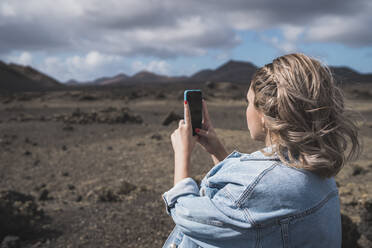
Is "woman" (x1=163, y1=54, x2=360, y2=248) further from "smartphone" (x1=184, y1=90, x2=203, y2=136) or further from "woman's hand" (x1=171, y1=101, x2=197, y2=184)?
"smartphone" (x1=184, y1=90, x2=203, y2=136)

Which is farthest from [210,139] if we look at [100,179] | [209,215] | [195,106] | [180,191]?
[100,179]

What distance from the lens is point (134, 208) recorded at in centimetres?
480

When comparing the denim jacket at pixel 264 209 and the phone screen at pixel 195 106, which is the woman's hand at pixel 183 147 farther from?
the denim jacket at pixel 264 209

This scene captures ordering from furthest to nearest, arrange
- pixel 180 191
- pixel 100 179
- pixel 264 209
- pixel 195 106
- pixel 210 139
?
pixel 100 179
pixel 210 139
pixel 195 106
pixel 180 191
pixel 264 209

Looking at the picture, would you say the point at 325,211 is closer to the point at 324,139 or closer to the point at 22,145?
the point at 324,139

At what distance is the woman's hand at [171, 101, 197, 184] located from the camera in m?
1.43

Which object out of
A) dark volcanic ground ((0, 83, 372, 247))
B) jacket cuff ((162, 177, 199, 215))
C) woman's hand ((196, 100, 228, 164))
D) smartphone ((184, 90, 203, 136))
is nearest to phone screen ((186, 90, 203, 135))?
smartphone ((184, 90, 203, 136))

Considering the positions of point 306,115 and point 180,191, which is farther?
point 180,191

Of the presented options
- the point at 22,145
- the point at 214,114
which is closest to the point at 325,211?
the point at 22,145

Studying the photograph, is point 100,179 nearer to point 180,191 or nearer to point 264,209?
point 180,191

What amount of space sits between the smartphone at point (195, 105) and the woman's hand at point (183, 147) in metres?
0.04

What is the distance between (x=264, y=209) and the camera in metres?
1.14

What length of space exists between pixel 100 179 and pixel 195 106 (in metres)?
5.80

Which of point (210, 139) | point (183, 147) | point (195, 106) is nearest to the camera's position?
point (183, 147)
